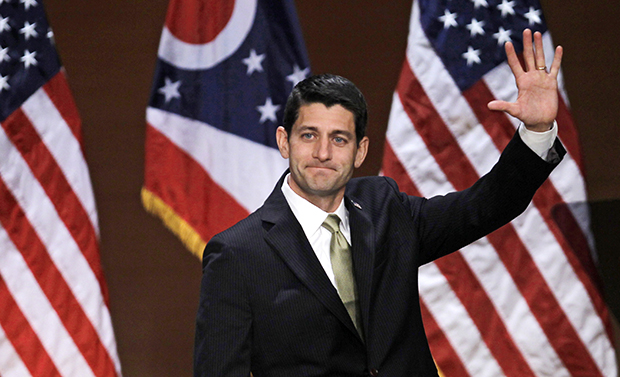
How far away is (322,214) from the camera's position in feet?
4.97

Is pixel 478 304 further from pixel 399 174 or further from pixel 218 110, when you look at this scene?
pixel 218 110

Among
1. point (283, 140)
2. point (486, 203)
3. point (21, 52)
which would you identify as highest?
point (21, 52)

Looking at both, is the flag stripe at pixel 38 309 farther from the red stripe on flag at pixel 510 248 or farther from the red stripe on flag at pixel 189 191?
the red stripe on flag at pixel 510 248

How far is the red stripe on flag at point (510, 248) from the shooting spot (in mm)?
2602

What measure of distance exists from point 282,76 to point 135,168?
95 centimetres

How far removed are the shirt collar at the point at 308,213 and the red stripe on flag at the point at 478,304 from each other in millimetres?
1130

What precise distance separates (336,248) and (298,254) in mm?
124

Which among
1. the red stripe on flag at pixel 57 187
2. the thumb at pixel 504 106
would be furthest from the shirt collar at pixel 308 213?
the red stripe on flag at pixel 57 187

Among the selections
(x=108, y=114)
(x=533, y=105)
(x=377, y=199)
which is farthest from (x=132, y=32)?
(x=533, y=105)

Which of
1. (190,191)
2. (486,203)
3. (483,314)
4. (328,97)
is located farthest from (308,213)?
(483,314)

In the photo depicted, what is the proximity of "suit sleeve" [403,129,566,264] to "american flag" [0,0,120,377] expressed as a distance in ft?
5.85

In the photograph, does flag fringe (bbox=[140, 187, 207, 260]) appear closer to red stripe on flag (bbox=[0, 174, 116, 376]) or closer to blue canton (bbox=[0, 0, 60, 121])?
red stripe on flag (bbox=[0, 174, 116, 376])

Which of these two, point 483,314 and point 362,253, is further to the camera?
point 483,314

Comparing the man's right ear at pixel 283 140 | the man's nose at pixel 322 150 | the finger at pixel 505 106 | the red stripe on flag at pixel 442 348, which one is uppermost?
the man's right ear at pixel 283 140
